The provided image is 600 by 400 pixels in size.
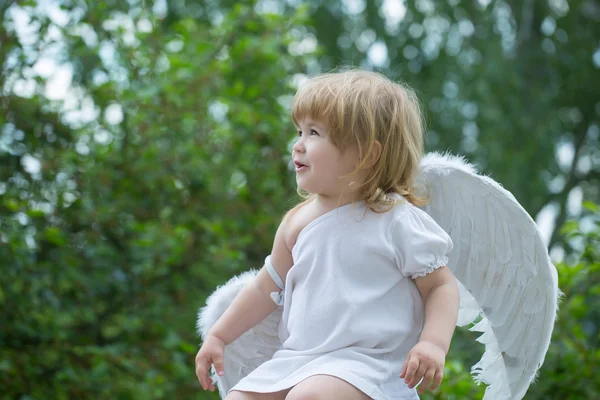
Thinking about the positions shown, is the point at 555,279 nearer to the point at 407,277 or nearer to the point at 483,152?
the point at 407,277

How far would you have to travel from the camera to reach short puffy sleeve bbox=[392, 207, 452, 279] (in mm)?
1604

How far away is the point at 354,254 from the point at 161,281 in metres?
2.42

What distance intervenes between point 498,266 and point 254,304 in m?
0.58

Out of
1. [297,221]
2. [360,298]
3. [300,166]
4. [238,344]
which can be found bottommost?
[238,344]

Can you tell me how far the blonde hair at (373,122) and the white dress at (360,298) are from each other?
61 mm

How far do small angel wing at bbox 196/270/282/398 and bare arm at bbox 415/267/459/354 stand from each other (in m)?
0.46

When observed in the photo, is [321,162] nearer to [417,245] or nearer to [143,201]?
[417,245]

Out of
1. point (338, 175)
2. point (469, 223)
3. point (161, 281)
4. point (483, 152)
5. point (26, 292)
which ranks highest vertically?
point (338, 175)

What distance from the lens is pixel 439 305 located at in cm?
159

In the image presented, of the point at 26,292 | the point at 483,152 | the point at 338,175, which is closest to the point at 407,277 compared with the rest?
the point at 338,175

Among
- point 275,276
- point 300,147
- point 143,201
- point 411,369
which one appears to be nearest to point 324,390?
point 411,369

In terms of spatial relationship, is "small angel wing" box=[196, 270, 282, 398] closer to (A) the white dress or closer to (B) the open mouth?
(A) the white dress

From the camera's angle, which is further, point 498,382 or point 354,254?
point 498,382

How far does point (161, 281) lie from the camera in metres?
3.90
